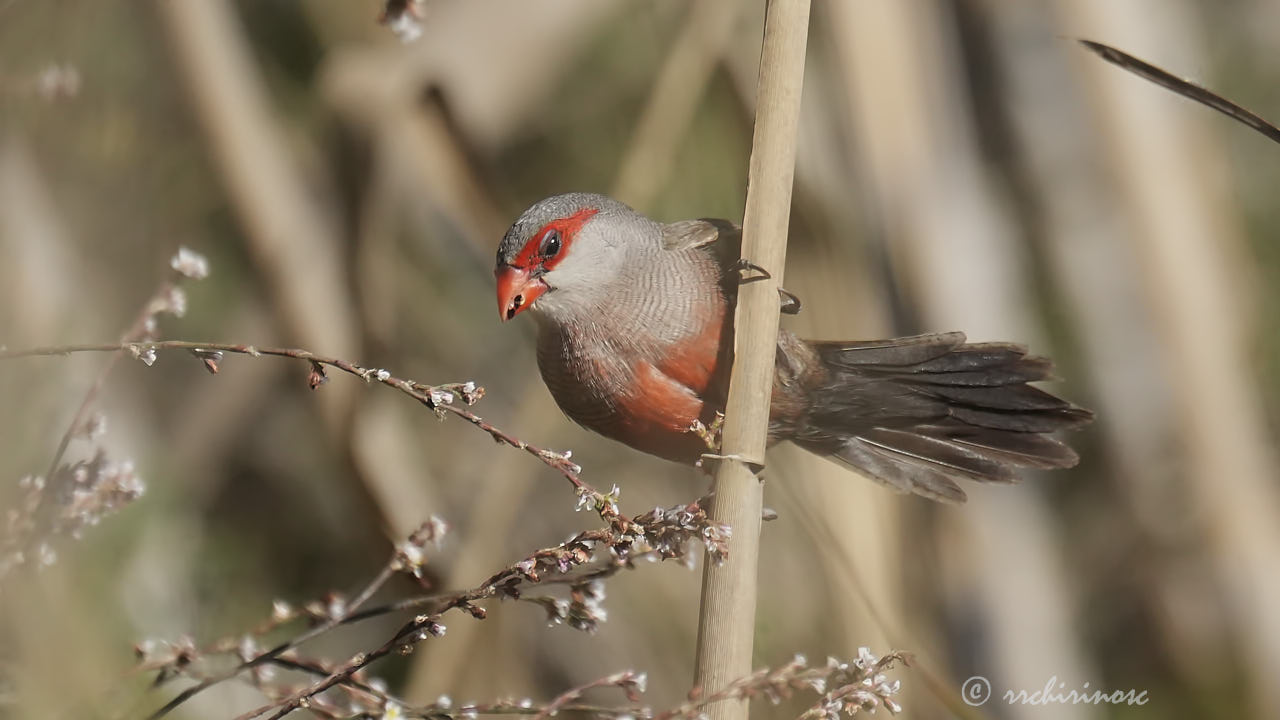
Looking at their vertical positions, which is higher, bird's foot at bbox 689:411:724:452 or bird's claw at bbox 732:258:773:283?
bird's claw at bbox 732:258:773:283

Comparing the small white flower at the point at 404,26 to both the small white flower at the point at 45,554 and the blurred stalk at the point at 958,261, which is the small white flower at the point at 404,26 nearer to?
the small white flower at the point at 45,554

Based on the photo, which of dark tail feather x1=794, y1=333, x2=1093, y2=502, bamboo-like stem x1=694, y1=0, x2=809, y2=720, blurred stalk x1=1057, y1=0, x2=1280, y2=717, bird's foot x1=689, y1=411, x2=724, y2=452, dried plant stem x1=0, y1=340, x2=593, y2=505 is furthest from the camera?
blurred stalk x1=1057, y1=0, x2=1280, y2=717

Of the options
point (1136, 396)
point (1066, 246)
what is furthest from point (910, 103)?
point (1136, 396)

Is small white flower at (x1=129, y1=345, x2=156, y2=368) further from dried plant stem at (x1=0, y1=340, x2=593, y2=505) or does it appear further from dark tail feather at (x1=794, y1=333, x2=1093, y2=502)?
dark tail feather at (x1=794, y1=333, x2=1093, y2=502)

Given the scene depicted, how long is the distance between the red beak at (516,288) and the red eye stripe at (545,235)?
0.02m

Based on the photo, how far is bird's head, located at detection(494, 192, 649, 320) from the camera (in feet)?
6.86

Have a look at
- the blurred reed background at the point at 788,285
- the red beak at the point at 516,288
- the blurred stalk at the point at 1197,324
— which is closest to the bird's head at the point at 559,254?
the red beak at the point at 516,288

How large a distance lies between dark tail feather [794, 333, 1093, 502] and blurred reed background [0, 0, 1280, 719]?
0.64 feet

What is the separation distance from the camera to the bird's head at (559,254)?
6.86 ft

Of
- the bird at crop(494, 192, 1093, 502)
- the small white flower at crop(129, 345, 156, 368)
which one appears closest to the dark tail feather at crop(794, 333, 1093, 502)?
the bird at crop(494, 192, 1093, 502)

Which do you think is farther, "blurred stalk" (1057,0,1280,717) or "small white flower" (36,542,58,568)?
"blurred stalk" (1057,0,1280,717)

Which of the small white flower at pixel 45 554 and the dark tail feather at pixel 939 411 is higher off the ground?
the dark tail feather at pixel 939 411

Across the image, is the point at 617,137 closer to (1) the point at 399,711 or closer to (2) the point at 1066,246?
(2) the point at 1066,246

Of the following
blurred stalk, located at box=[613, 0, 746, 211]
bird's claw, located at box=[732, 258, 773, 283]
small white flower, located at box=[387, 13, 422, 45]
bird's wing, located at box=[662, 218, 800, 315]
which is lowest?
bird's claw, located at box=[732, 258, 773, 283]
